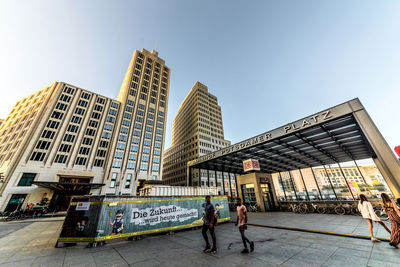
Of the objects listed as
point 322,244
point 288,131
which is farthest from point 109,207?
point 288,131

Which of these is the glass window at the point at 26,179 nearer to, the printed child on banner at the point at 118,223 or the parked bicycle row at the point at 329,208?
the printed child on banner at the point at 118,223

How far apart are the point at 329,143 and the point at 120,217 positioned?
21664 millimetres

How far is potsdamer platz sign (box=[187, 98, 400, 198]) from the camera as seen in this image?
351 inches

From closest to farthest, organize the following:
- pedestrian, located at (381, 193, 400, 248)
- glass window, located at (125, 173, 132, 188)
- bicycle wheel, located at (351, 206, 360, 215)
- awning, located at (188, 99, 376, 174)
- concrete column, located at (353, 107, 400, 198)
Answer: pedestrian, located at (381, 193, 400, 248), concrete column, located at (353, 107, 400, 198), awning, located at (188, 99, 376, 174), bicycle wheel, located at (351, 206, 360, 215), glass window, located at (125, 173, 132, 188)

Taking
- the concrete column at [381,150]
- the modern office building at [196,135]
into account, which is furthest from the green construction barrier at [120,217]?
the modern office building at [196,135]

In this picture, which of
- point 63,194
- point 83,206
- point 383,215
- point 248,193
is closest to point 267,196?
point 248,193

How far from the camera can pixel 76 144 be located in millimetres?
38531

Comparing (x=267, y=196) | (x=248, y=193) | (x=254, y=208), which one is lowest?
(x=254, y=208)

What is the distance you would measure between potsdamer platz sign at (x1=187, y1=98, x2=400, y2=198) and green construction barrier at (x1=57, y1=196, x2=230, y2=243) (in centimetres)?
1130

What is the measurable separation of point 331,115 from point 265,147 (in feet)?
25.2

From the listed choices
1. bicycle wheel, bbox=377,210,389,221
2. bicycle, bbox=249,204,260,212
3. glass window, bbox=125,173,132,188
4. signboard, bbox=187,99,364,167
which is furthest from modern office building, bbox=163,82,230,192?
bicycle wheel, bbox=377,210,389,221

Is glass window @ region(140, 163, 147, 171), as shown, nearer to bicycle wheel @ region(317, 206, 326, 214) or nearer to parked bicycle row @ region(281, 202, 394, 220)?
parked bicycle row @ region(281, 202, 394, 220)

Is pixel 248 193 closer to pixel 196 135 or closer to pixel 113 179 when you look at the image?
pixel 113 179

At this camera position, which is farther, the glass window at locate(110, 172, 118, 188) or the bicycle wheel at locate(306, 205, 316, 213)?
the glass window at locate(110, 172, 118, 188)
